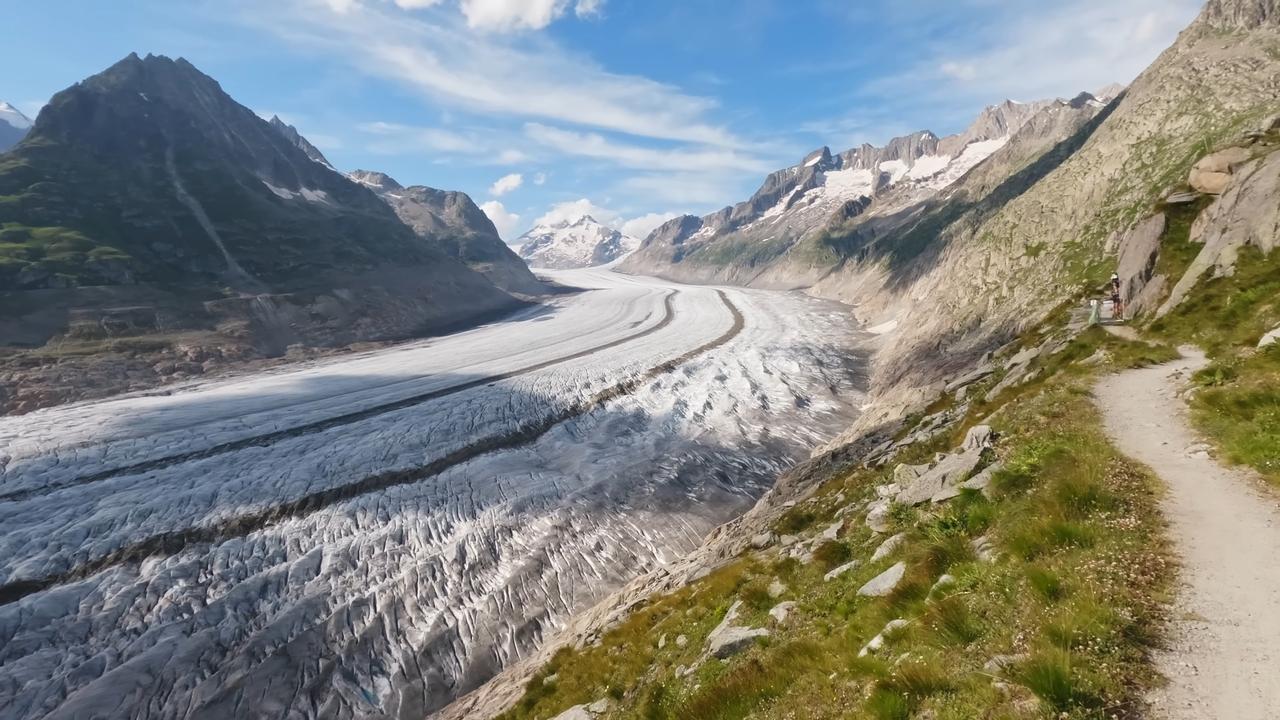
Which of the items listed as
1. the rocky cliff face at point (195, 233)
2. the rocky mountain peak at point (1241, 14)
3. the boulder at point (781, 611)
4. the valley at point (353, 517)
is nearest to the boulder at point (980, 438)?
the boulder at point (781, 611)

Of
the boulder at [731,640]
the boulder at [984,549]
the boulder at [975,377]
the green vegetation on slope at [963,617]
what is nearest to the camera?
the green vegetation on slope at [963,617]

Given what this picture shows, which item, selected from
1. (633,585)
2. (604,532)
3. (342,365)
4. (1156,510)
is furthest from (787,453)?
(342,365)

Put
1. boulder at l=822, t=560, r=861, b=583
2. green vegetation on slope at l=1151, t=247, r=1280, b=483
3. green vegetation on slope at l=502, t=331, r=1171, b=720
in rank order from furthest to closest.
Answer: boulder at l=822, t=560, r=861, b=583 → green vegetation on slope at l=1151, t=247, r=1280, b=483 → green vegetation on slope at l=502, t=331, r=1171, b=720

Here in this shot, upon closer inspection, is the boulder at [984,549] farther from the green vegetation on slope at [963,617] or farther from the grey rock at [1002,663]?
the grey rock at [1002,663]

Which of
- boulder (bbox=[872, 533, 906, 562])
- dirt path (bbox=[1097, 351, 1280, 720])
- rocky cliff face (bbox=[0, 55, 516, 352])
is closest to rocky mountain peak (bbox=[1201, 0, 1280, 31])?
dirt path (bbox=[1097, 351, 1280, 720])

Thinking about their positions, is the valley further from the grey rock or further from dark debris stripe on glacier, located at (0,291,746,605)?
the grey rock

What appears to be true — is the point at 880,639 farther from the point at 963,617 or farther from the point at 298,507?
the point at 298,507
